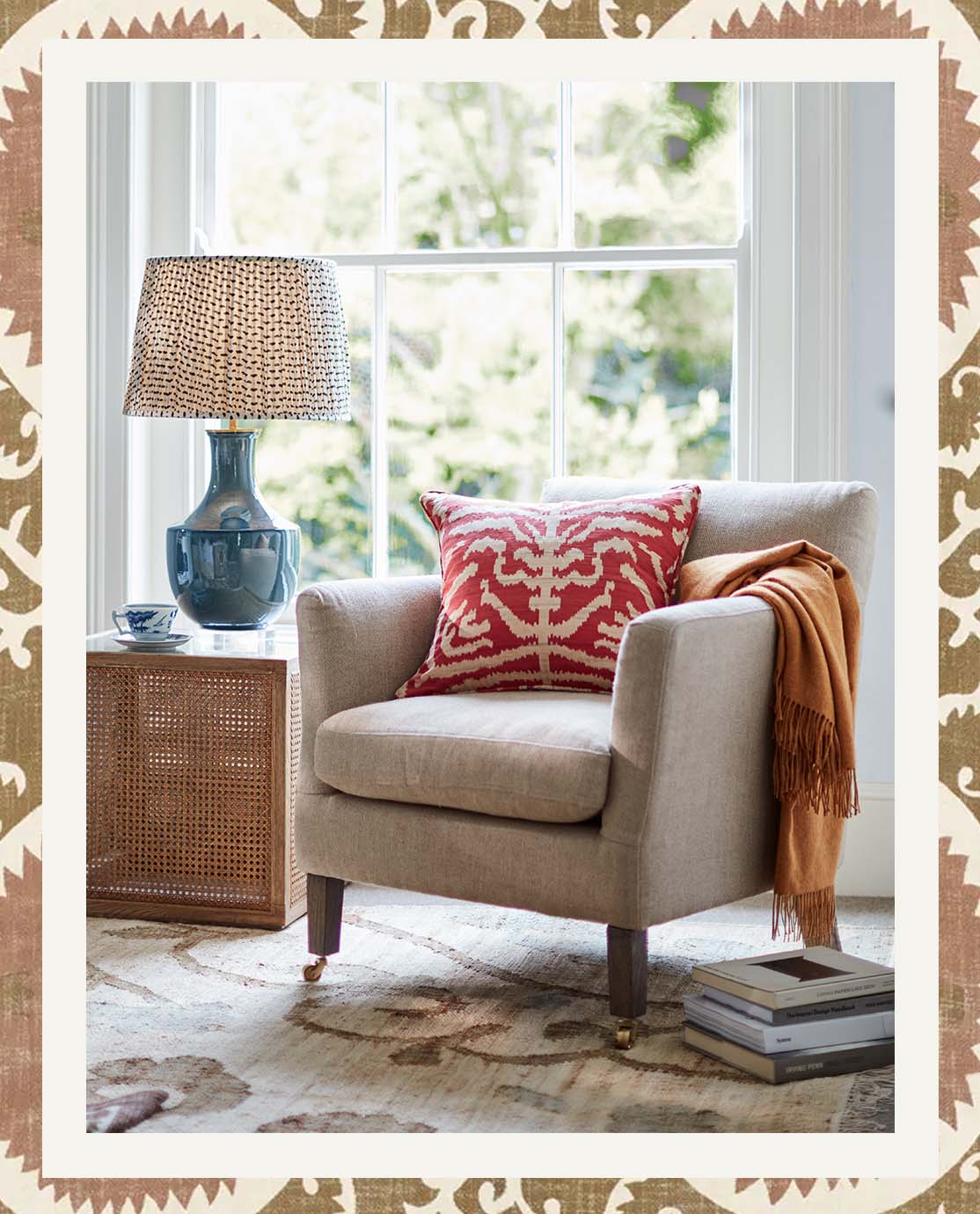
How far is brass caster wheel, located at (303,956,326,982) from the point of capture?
2.71m

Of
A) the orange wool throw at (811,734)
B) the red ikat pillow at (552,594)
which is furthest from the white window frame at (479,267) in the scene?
the orange wool throw at (811,734)

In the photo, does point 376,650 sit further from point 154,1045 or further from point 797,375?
point 797,375

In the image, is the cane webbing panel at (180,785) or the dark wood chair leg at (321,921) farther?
the cane webbing panel at (180,785)

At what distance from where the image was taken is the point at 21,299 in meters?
1.60

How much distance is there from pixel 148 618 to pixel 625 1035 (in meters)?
1.34

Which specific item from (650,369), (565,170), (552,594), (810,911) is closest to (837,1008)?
(810,911)

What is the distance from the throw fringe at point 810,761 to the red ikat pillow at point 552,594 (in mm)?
351

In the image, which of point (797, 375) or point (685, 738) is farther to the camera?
point (797, 375)

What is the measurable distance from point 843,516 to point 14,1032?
175 cm

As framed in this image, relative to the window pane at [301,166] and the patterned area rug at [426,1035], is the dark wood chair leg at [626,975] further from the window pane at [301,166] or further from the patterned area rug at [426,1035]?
the window pane at [301,166]

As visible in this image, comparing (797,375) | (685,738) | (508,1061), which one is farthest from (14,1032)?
(797,375)

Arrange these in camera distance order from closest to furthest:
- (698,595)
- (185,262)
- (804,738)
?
(804,738) < (698,595) < (185,262)

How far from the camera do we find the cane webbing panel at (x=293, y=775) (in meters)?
3.04

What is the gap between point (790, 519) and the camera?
2.85 m
